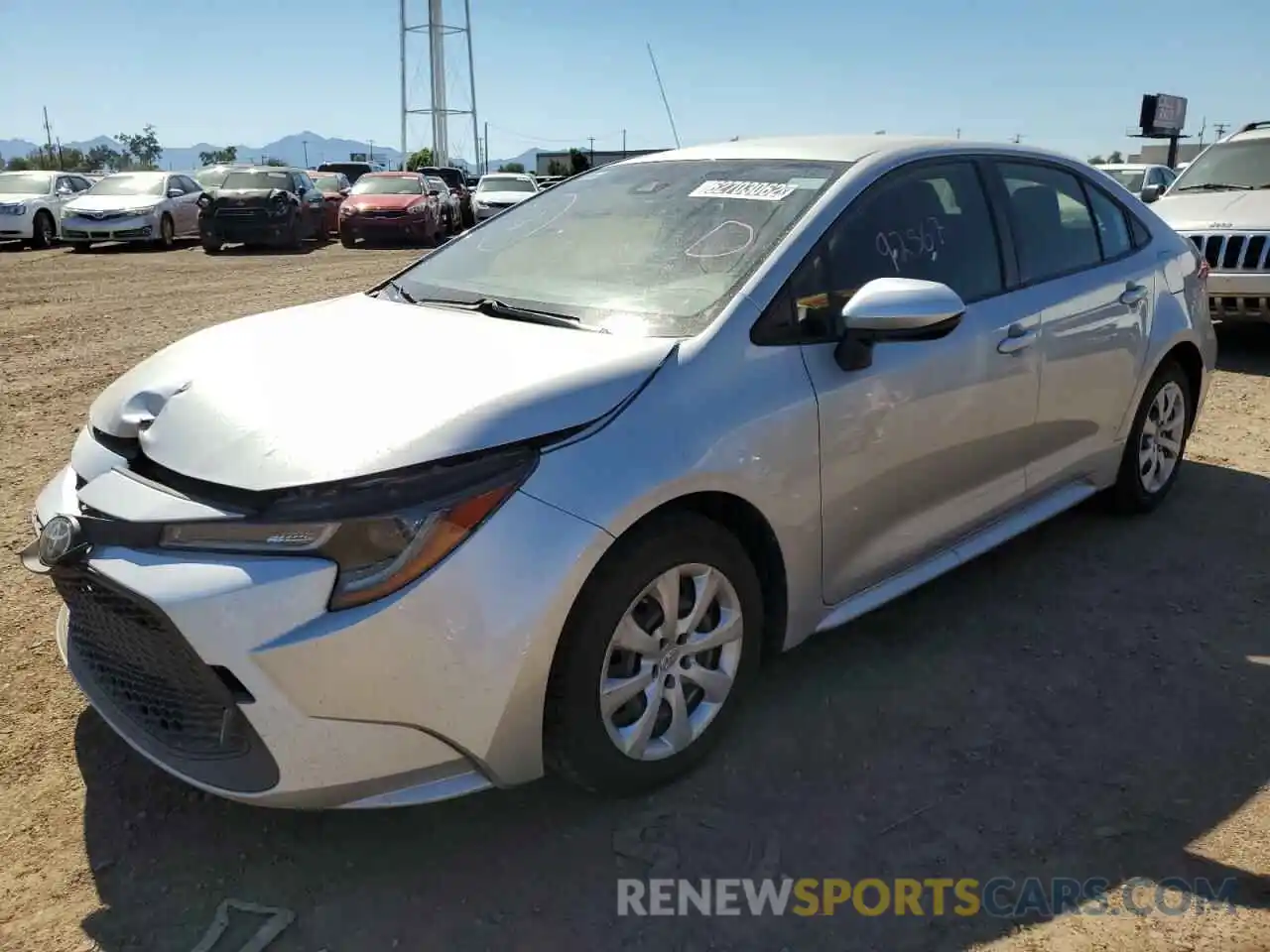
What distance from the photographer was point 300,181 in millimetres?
20938

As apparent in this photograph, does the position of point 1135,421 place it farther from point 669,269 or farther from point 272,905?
point 272,905

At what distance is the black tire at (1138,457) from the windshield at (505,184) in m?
22.3

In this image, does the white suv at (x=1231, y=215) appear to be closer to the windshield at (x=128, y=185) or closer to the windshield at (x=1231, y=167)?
the windshield at (x=1231, y=167)

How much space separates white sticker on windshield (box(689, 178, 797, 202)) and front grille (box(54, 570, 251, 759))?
207cm

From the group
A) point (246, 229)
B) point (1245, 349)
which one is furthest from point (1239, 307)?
point (246, 229)

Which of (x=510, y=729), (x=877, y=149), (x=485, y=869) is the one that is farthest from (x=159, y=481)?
(x=877, y=149)

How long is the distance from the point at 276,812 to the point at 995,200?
3.06 m

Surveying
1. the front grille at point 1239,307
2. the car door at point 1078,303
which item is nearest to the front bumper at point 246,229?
the front grille at point 1239,307

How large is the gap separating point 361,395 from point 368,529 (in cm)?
42

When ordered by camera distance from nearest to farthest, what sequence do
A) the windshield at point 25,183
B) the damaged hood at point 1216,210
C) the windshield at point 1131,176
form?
the damaged hood at point 1216,210 < the windshield at point 1131,176 < the windshield at point 25,183

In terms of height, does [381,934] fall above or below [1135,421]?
below

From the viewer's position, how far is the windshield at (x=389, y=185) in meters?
21.3

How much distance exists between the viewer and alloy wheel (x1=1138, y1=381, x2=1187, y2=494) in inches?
181

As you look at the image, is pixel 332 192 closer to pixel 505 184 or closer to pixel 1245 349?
pixel 505 184
